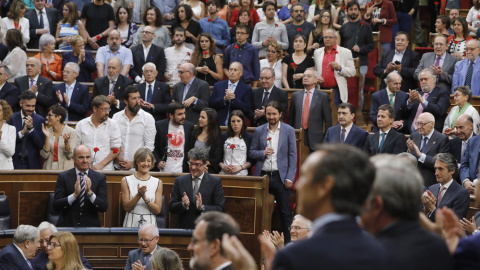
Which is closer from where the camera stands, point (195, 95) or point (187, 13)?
point (195, 95)

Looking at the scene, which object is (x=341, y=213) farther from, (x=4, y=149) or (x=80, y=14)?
(x=80, y=14)

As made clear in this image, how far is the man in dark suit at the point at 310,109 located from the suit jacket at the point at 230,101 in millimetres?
501

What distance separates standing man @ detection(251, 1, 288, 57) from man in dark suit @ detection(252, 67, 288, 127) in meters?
1.65

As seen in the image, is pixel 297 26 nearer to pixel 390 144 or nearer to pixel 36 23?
pixel 390 144

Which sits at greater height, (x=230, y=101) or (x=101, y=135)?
(x=230, y=101)

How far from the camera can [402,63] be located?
10.1m

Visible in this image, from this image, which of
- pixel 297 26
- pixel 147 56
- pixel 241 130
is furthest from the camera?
pixel 297 26

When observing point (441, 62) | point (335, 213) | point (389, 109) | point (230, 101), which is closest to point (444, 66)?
point (441, 62)

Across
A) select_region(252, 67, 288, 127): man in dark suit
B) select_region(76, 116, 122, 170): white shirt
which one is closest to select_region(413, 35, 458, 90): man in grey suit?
select_region(252, 67, 288, 127): man in dark suit

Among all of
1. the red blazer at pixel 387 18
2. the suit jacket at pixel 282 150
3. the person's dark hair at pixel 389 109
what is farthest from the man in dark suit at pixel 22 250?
the red blazer at pixel 387 18

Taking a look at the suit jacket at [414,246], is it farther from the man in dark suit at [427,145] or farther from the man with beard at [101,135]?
the man with beard at [101,135]

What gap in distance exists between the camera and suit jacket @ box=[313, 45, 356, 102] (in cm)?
993

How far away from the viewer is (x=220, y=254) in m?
2.89

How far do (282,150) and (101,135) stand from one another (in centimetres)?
185
